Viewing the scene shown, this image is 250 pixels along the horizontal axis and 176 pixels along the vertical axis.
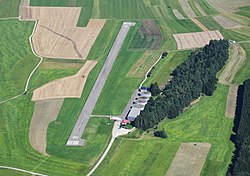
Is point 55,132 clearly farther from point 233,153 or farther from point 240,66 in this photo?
point 240,66

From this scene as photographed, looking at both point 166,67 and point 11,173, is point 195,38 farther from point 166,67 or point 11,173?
point 11,173

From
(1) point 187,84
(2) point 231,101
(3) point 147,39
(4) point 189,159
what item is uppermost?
(3) point 147,39

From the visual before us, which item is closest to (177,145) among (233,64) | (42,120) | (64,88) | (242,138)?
(242,138)

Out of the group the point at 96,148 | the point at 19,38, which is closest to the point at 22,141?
the point at 96,148

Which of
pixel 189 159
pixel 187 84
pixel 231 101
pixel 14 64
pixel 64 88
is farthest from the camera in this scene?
pixel 14 64

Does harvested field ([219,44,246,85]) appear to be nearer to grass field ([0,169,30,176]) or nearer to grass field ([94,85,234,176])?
grass field ([94,85,234,176])

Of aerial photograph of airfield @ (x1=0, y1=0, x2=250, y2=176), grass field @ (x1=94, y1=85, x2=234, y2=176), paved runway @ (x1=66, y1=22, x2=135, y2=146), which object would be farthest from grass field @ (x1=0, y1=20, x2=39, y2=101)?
grass field @ (x1=94, y1=85, x2=234, y2=176)

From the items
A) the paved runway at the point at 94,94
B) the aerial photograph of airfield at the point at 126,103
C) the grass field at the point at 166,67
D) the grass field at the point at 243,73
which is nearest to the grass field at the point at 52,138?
the aerial photograph of airfield at the point at 126,103
